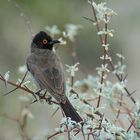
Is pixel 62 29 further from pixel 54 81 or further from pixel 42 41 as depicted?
pixel 54 81

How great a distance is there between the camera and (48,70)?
4773 mm

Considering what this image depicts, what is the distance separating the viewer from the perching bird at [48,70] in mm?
4207

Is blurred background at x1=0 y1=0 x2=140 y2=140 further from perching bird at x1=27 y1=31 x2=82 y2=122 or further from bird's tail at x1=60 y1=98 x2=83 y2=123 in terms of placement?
bird's tail at x1=60 y1=98 x2=83 y2=123

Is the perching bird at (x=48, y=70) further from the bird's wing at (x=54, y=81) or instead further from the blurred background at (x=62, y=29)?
the blurred background at (x=62, y=29)

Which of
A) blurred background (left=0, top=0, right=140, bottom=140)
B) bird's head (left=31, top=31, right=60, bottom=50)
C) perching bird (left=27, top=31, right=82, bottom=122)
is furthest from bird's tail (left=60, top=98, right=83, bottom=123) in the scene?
blurred background (left=0, top=0, right=140, bottom=140)

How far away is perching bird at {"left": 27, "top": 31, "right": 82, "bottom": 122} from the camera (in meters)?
4.21

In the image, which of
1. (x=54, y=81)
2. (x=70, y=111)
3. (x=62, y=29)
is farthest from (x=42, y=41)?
(x=62, y=29)

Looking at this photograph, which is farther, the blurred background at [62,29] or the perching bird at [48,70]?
the blurred background at [62,29]

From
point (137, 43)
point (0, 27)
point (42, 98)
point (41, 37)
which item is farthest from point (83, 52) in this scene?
point (42, 98)

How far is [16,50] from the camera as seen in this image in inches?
450

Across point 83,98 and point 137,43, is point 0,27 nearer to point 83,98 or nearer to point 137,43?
point 137,43

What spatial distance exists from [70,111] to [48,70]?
0.74 meters

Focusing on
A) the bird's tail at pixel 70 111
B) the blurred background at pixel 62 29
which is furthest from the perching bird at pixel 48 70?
the blurred background at pixel 62 29

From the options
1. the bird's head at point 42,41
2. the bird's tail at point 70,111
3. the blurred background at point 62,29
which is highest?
the blurred background at point 62,29
